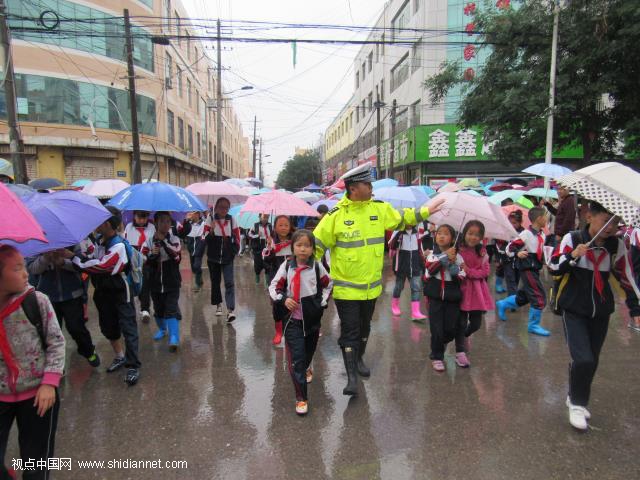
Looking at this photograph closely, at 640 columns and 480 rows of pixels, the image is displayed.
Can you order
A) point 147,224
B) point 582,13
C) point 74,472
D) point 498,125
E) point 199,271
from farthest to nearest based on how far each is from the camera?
point 498,125 → point 582,13 → point 199,271 → point 147,224 → point 74,472

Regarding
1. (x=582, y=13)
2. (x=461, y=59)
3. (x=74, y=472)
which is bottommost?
(x=74, y=472)

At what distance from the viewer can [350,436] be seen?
3055mm

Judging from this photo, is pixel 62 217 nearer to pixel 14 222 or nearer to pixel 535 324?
pixel 14 222

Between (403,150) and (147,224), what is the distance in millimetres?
21241

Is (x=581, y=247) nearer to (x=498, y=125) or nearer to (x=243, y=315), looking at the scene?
(x=243, y=315)

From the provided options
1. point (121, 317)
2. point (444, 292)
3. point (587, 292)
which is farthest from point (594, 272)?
point (121, 317)

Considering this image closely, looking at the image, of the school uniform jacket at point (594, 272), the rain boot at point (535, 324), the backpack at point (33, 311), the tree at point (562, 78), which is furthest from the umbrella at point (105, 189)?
the tree at point (562, 78)

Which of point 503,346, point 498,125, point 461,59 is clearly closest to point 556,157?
point 461,59

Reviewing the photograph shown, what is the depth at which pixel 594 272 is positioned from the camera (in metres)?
3.10

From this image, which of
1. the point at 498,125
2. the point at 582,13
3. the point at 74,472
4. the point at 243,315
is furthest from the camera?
the point at 498,125

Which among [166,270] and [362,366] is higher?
[166,270]

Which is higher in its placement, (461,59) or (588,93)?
(461,59)

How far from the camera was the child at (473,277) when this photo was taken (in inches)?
165

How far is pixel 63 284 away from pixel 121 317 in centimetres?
59
